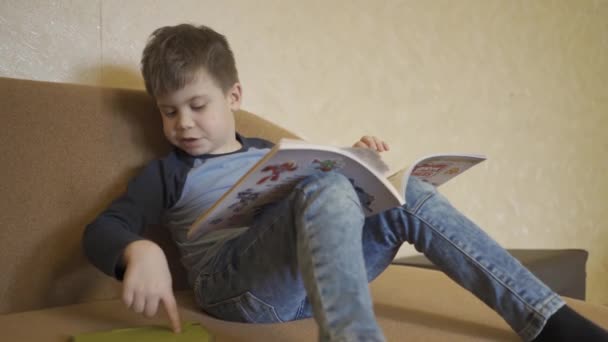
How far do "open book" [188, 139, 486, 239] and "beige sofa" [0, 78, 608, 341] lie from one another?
18 cm

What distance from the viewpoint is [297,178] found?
2.24 ft

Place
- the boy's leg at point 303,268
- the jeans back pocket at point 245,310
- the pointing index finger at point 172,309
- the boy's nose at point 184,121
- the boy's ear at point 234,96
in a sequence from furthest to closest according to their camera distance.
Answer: the boy's ear at point 234,96 < the boy's nose at point 184,121 < the jeans back pocket at point 245,310 < the pointing index finger at point 172,309 < the boy's leg at point 303,268

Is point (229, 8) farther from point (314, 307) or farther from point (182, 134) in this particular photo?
point (314, 307)

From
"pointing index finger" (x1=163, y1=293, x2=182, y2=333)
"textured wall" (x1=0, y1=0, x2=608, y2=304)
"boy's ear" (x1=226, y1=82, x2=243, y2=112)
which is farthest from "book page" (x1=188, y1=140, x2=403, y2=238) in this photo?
"textured wall" (x1=0, y1=0, x2=608, y2=304)

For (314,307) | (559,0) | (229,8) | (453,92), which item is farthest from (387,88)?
(314,307)

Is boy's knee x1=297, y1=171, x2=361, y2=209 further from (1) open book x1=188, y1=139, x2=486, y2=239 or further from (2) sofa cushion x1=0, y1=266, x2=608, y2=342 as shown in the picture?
(2) sofa cushion x1=0, y1=266, x2=608, y2=342

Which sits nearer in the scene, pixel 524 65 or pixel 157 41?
pixel 157 41

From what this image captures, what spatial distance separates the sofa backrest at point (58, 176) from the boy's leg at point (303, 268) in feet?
0.80

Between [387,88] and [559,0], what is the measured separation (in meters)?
0.93

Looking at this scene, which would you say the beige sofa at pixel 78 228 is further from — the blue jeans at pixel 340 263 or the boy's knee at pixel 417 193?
the boy's knee at pixel 417 193

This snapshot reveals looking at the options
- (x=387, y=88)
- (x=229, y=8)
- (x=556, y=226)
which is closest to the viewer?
(x=229, y=8)

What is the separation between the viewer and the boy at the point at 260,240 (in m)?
0.60

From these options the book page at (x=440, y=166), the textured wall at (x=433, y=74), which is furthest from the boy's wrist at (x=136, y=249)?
the textured wall at (x=433, y=74)

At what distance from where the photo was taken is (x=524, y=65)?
1.92 m
